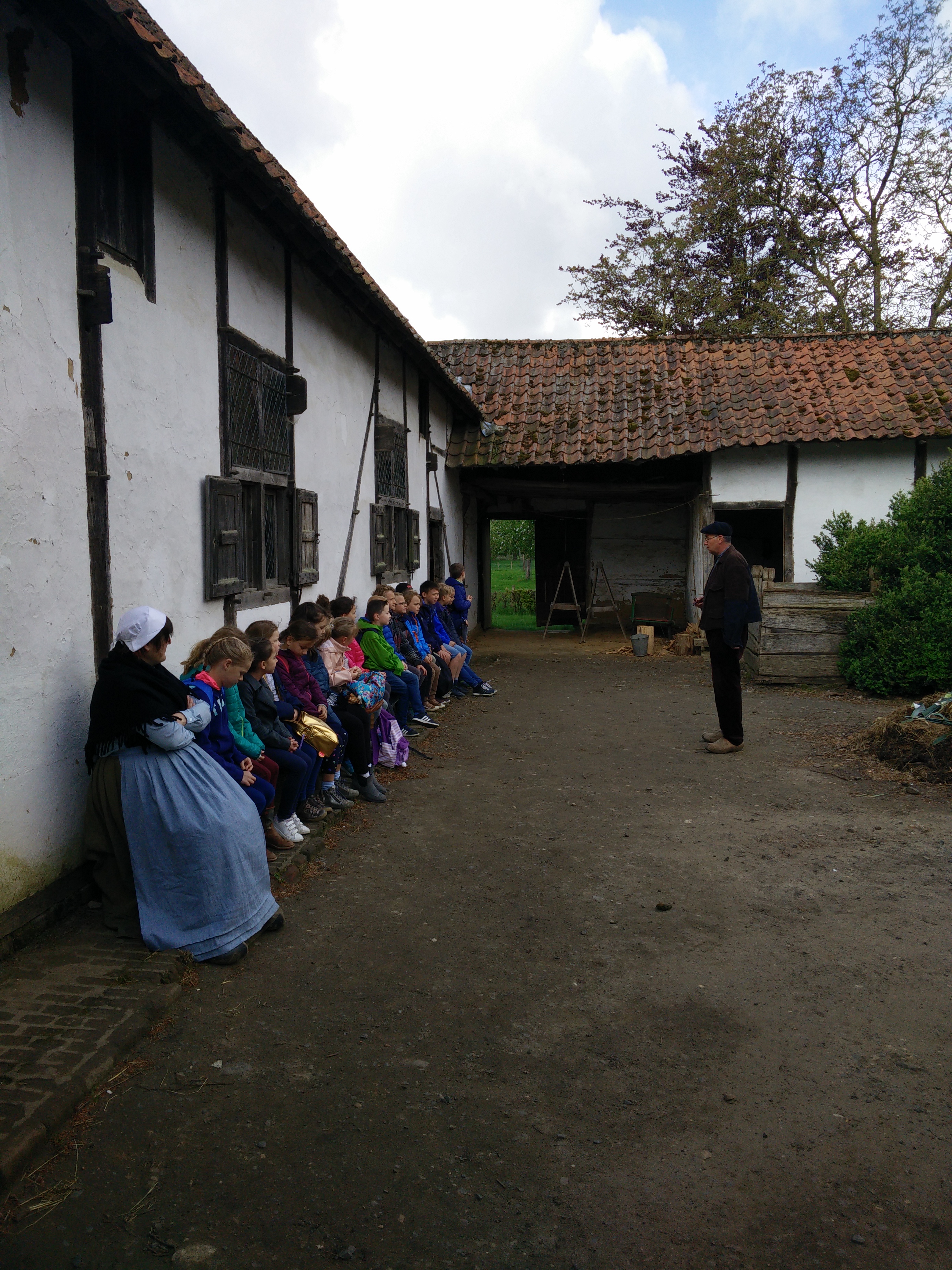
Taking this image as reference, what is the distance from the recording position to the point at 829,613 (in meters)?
11.0

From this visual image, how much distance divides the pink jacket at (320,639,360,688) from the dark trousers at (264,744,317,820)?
109cm

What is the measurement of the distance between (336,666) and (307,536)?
1.60m

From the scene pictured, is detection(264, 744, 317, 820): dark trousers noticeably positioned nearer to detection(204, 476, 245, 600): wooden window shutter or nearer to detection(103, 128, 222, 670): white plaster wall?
detection(103, 128, 222, 670): white plaster wall

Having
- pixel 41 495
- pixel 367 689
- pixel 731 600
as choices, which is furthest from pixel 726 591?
pixel 41 495

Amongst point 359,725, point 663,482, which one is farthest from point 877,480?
point 359,725

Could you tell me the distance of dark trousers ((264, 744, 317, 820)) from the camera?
16.3 feet

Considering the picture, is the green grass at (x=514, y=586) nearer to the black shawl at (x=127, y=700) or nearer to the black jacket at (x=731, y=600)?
the black jacket at (x=731, y=600)

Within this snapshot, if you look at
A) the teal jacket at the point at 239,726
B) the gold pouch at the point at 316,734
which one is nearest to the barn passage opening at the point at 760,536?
the gold pouch at the point at 316,734


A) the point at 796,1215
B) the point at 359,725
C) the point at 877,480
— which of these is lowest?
the point at 796,1215

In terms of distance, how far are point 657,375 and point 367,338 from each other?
8064 millimetres

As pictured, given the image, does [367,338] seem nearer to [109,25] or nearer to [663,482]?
[109,25]

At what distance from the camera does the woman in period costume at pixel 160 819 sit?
3.73m

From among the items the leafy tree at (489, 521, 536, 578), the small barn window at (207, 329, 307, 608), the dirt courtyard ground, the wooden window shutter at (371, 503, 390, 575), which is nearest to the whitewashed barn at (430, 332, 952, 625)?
the wooden window shutter at (371, 503, 390, 575)

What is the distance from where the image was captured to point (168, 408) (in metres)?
5.00
